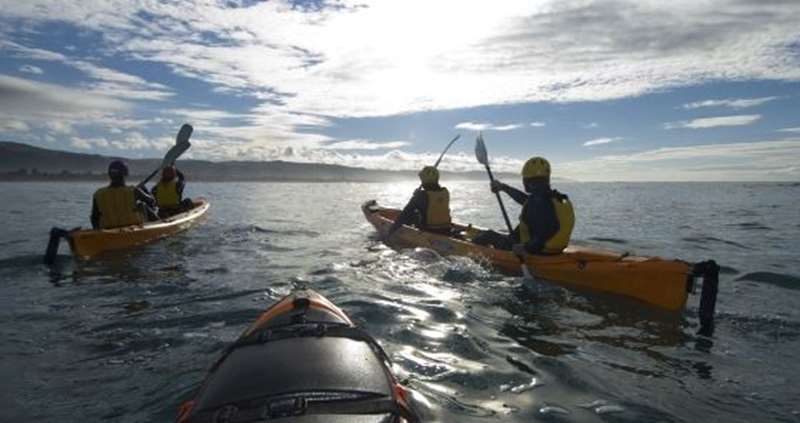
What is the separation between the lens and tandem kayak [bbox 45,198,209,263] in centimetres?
1194

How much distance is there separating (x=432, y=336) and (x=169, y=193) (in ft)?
45.0

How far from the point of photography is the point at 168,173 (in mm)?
17672

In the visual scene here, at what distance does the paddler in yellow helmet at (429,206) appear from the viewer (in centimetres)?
1447

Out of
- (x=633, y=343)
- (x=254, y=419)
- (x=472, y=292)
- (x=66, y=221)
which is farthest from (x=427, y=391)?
(x=66, y=221)

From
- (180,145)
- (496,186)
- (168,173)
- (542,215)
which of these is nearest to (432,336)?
(542,215)

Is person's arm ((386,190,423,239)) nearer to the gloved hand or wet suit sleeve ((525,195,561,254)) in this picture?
the gloved hand

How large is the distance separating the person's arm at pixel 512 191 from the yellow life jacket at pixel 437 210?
190cm

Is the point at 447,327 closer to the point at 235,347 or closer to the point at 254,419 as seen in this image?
the point at 235,347

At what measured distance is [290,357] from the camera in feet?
12.3

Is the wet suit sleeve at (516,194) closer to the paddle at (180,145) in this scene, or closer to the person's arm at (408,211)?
the person's arm at (408,211)

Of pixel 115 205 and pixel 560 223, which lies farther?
pixel 115 205

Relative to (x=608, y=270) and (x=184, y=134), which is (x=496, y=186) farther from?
(x=184, y=134)

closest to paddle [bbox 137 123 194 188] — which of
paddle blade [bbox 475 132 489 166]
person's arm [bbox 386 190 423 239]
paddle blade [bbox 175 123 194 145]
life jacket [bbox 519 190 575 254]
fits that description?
paddle blade [bbox 175 123 194 145]

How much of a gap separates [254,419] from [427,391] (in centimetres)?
278
